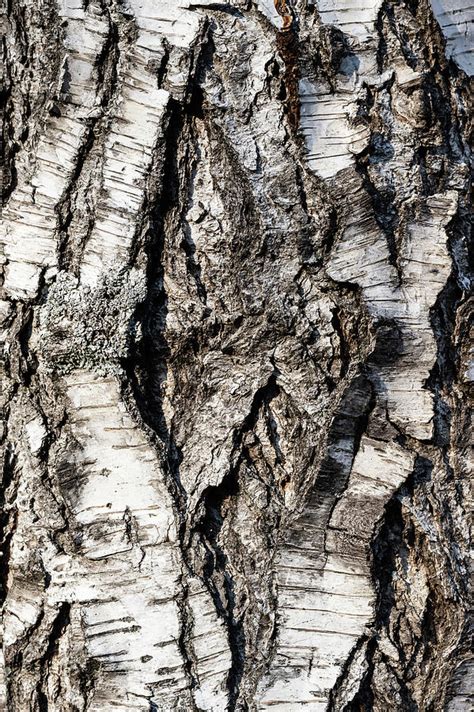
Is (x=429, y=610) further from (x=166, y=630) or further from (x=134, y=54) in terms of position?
(x=134, y=54)

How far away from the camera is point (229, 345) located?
1.35 metres

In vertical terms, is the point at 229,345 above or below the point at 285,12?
below

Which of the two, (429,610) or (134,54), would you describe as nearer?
(134,54)

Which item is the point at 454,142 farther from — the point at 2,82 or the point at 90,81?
the point at 2,82

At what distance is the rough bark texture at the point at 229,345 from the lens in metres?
1.32

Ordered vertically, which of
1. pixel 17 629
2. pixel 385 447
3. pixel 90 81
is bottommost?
pixel 17 629

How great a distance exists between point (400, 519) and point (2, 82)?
1099 mm

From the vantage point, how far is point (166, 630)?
134 centimetres

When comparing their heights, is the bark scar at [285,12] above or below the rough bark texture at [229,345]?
above

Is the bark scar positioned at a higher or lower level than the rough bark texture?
higher

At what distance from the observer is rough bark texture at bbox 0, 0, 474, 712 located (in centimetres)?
132

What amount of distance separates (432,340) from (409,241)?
0.61 ft

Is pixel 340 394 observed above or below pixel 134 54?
below

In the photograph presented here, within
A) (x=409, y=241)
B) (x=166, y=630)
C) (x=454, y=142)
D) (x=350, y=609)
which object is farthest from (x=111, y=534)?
(x=454, y=142)
